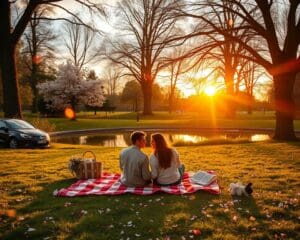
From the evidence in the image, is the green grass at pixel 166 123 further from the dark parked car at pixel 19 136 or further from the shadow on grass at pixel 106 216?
the shadow on grass at pixel 106 216

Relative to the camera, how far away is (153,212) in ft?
20.1

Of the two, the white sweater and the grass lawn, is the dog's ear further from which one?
the white sweater

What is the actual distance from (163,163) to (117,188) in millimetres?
1098

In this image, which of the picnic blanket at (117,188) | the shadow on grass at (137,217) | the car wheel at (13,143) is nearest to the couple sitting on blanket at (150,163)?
the picnic blanket at (117,188)

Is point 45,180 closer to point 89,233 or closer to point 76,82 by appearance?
point 89,233

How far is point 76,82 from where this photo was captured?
46.3 meters

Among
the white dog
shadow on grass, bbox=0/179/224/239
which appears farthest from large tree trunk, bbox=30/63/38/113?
the white dog

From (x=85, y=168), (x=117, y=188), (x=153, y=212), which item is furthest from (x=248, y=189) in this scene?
(x=85, y=168)

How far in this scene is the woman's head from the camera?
304 inches

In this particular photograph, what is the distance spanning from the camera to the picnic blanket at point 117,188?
7387 mm

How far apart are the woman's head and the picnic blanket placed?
0.52 meters

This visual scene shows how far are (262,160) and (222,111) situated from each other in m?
41.4

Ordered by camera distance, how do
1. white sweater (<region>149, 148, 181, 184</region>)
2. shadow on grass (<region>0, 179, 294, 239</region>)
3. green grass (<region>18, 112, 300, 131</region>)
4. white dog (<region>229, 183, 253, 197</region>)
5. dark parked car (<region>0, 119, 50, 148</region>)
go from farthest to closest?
green grass (<region>18, 112, 300, 131</region>) → dark parked car (<region>0, 119, 50, 148</region>) → white sweater (<region>149, 148, 181, 184</region>) → white dog (<region>229, 183, 253, 197</region>) → shadow on grass (<region>0, 179, 294, 239</region>)

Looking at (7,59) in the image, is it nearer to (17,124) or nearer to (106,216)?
(17,124)
